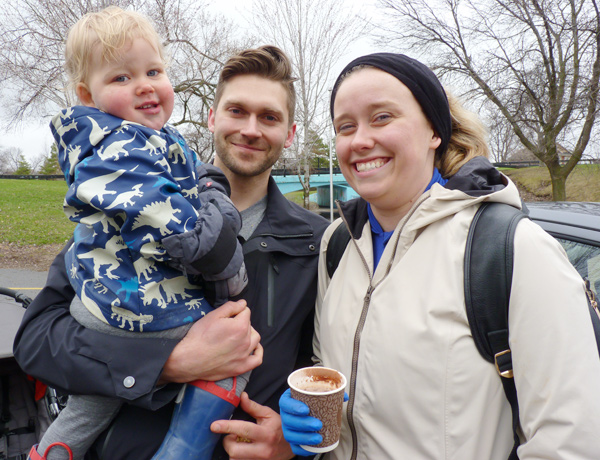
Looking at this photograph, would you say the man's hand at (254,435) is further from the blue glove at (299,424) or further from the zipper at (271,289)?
the zipper at (271,289)

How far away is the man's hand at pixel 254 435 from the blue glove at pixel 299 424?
267 mm

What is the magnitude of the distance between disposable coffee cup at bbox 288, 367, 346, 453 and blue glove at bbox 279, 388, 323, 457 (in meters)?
0.02

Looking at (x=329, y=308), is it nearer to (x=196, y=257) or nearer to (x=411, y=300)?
(x=411, y=300)

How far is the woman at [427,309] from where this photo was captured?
4.18ft

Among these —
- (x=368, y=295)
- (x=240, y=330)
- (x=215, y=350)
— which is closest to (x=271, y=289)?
(x=240, y=330)

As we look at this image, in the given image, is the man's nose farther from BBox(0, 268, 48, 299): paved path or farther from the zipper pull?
BBox(0, 268, 48, 299): paved path

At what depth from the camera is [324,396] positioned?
55.2 inches

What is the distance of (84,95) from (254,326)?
1308mm

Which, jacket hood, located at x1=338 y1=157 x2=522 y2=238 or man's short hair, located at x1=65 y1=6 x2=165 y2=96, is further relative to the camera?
man's short hair, located at x1=65 y1=6 x2=165 y2=96

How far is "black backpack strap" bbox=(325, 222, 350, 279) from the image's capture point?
6.86ft

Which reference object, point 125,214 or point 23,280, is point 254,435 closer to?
point 125,214

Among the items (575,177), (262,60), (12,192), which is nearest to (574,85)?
(575,177)

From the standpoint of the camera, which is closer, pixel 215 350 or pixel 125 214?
pixel 125 214

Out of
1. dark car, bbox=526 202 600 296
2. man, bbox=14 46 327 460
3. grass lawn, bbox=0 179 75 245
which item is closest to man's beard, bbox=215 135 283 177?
man, bbox=14 46 327 460
